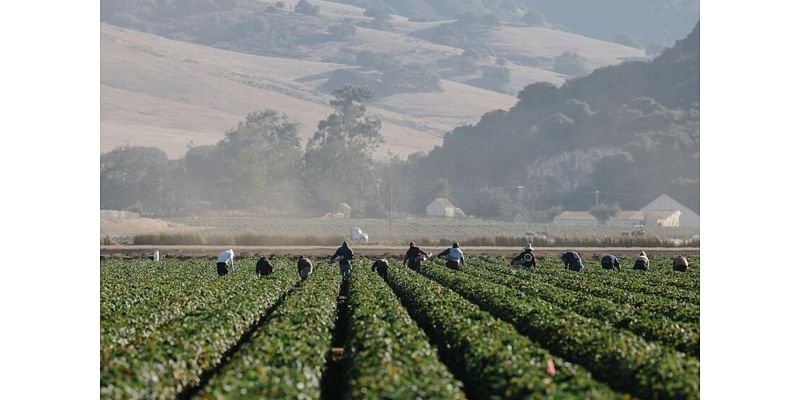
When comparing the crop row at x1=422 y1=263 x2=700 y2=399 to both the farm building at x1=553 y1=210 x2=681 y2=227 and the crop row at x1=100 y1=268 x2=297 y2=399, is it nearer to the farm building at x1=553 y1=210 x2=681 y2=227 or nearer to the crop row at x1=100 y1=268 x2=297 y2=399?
the crop row at x1=100 y1=268 x2=297 y2=399

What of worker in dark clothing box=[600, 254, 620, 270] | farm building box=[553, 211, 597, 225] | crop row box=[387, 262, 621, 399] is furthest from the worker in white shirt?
farm building box=[553, 211, 597, 225]

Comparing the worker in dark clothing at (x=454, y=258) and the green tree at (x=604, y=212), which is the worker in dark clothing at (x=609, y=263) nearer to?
the worker in dark clothing at (x=454, y=258)

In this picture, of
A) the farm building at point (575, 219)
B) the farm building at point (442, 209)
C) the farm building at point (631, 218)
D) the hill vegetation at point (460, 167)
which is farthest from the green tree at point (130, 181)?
the farm building at point (631, 218)

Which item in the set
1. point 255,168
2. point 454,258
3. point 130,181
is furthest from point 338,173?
point 454,258

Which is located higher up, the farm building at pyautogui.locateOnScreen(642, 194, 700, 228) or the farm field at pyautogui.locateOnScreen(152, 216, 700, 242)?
the farm building at pyautogui.locateOnScreen(642, 194, 700, 228)

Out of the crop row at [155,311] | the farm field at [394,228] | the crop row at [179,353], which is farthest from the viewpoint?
the farm field at [394,228]

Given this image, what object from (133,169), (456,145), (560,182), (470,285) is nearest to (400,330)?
(470,285)

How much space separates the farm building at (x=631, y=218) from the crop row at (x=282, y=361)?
396ft

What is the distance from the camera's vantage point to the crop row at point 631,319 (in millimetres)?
19578

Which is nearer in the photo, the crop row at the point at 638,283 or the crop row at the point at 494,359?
the crop row at the point at 494,359

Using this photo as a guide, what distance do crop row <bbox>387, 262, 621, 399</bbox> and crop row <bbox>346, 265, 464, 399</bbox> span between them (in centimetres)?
54

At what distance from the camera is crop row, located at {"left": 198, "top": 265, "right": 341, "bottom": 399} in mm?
13625

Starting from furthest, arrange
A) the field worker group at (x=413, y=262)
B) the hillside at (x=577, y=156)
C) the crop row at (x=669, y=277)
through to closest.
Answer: the hillside at (x=577, y=156) < the field worker group at (x=413, y=262) < the crop row at (x=669, y=277)

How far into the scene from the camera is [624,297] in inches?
1141
